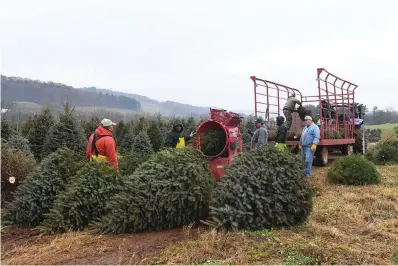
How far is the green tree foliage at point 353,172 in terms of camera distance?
29.1ft

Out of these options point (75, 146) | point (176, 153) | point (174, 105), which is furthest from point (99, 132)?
point (174, 105)

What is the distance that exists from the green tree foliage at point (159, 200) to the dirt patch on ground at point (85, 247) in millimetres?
165

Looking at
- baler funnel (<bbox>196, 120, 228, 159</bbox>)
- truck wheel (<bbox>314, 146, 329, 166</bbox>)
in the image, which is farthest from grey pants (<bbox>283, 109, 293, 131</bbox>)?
baler funnel (<bbox>196, 120, 228, 159</bbox>)

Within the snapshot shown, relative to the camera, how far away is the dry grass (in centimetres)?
404

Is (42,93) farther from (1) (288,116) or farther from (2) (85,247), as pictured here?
(2) (85,247)

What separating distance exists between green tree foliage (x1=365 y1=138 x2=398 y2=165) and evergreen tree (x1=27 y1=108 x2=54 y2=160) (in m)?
10.8

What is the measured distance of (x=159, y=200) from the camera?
5.15 meters

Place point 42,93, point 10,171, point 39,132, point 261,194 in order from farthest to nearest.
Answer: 1. point 42,93
2. point 39,132
3. point 10,171
4. point 261,194

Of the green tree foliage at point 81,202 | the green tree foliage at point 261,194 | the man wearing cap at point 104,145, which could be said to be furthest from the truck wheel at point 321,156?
the green tree foliage at point 81,202

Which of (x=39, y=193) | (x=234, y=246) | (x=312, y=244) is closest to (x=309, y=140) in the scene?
(x=312, y=244)

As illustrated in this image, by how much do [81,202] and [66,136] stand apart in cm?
624

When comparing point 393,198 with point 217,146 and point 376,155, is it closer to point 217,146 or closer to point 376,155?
point 217,146

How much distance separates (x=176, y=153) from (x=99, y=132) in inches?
69.4

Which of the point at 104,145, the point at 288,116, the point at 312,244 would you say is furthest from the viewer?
the point at 288,116
